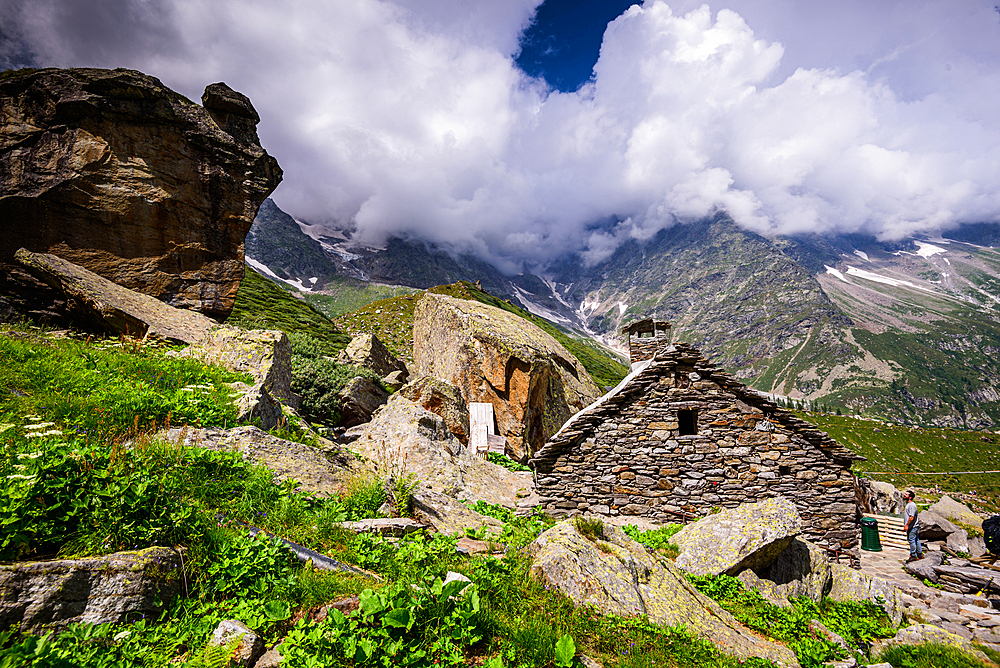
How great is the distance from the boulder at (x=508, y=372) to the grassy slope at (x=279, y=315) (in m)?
10.1

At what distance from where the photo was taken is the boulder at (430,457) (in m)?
12.5

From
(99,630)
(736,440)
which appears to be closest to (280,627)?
(99,630)

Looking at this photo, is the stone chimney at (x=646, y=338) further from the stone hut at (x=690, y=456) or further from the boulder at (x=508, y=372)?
the stone hut at (x=690, y=456)

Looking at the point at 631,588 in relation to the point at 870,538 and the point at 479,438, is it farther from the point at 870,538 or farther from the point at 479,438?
the point at 870,538

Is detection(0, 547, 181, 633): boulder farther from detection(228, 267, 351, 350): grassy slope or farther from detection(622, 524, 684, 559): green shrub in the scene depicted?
detection(228, 267, 351, 350): grassy slope

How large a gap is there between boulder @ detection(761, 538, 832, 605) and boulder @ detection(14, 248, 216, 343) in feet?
56.2

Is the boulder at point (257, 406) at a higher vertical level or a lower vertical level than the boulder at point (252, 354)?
lower

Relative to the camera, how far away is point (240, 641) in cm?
374

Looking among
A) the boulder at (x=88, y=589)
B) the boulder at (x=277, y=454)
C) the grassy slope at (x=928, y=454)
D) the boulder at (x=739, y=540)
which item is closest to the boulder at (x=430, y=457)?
the boulder at (x=277, y=454)

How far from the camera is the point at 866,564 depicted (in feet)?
43.2

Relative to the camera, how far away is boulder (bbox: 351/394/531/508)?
41.0ft

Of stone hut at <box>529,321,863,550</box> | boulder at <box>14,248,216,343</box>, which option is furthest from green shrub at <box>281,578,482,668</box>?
boulder at <box>14,248,216,343</box>

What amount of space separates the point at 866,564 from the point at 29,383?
72.5ft

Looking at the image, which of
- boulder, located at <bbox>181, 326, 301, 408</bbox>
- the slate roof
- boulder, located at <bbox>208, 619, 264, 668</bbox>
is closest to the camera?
boulder, located at <bbox>208, 619, 264, 668</bbox>
